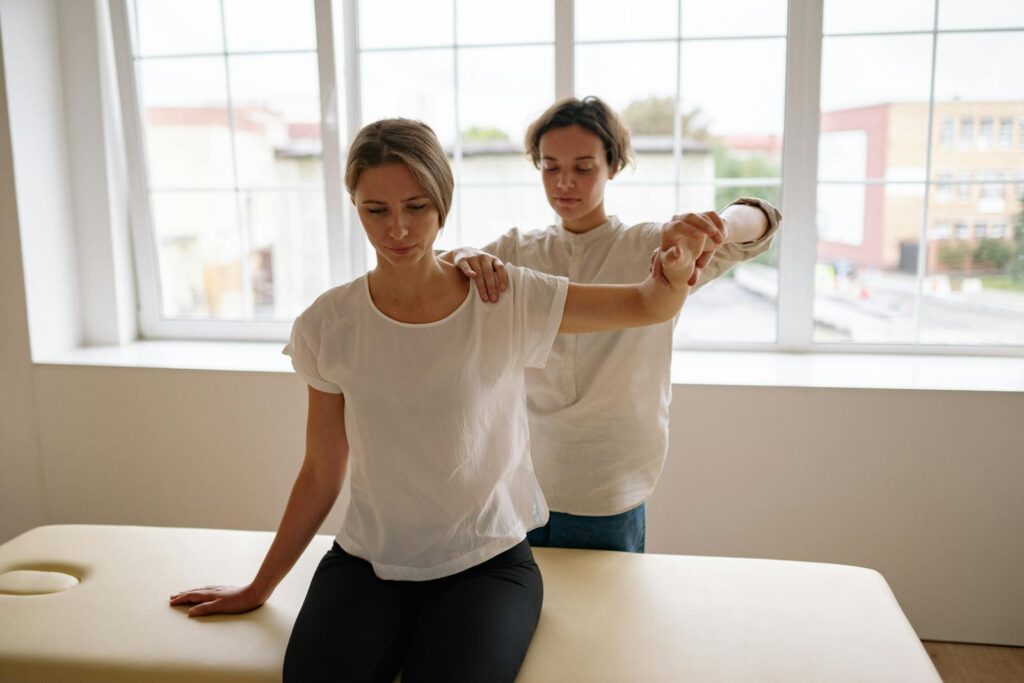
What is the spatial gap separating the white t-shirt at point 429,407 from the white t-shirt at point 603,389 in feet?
0.75

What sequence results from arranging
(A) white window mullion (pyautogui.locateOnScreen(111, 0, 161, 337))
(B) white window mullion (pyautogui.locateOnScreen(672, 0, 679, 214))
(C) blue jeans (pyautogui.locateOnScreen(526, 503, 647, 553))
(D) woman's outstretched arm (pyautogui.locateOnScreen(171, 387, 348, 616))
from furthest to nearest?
(A) white window mullion (pyautogui.locateOnScreen(111, 0, 161, 337)) < (B) white window mullion (pyautogui.locateOnScreen(672, 0, 679, 214)) < (C) blue jeans (pyautogui.locateOnScreen(526, 503, 647, 553)) < (D) woman's outstretched arm (pyautogui.locateOnScreen(171, 387, 348, 616))

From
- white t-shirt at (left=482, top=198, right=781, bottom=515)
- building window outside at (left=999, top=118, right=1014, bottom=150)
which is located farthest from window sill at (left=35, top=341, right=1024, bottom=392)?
white t-shirt at (left=482, top=198, right=781, bottom=515)

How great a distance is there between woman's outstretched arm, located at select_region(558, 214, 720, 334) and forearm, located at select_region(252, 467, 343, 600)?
525 millimetres

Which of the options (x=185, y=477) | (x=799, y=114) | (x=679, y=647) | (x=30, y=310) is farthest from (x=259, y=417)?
(x=799, y=114)

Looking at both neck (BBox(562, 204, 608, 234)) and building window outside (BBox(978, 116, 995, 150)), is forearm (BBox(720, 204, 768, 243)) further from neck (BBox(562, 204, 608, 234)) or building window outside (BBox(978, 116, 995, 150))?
building window outside (BBox(978, 116, 995, 150))

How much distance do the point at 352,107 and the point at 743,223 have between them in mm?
1774

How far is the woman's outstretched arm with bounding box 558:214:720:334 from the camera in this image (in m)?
1.45

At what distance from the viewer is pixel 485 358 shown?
57.5 inches

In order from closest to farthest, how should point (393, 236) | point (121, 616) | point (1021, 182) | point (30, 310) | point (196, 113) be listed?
point (393, 236) < point (121, 616) < point (1021, 182) < point (30, 310) < point (196, 113)

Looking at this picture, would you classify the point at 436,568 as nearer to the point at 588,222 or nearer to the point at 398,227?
the point at 398,227

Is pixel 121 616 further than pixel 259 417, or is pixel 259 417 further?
pixel 259 417

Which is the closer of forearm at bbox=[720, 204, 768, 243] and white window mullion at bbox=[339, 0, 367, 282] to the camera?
forearm at bbox=[720, 204, 768, 243]

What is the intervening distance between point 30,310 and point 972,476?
9.71ft

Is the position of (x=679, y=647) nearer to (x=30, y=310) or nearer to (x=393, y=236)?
(x=393, y=236)
